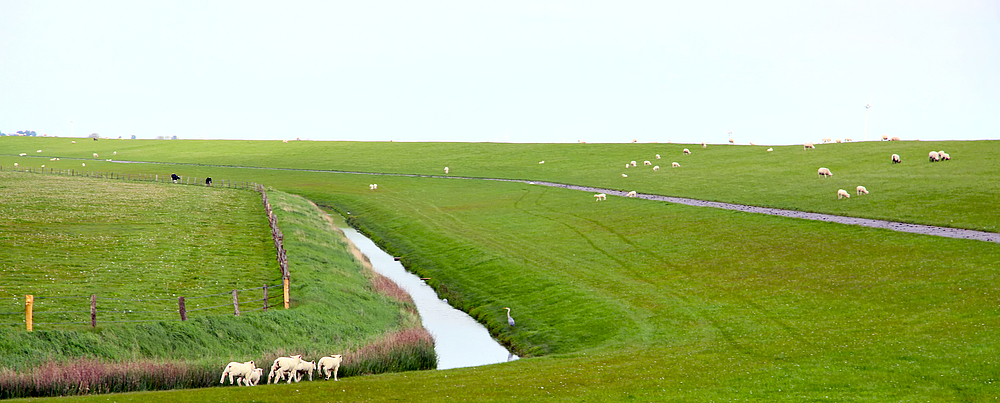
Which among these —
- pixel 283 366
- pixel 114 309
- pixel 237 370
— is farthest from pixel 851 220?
pixel 114 309

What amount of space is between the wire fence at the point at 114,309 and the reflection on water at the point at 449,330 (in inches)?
328

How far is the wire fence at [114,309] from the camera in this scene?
101 feet

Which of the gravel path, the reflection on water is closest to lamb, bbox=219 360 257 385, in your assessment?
the reflection on water

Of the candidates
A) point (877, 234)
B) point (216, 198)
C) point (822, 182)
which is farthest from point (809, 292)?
point (216, 198)

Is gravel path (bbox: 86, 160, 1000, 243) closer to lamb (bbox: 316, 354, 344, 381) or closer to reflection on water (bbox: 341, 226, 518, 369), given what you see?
reflection on water (bbox: 341, 226, 518, 369)

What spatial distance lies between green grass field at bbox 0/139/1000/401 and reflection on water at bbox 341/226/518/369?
3.21 ft

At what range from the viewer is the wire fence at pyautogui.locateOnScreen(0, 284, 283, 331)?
30875 mm

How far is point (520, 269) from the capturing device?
169 feet

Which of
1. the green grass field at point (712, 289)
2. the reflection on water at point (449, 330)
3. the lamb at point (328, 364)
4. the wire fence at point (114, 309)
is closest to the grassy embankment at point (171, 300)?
the wire fence at point (114, 309)

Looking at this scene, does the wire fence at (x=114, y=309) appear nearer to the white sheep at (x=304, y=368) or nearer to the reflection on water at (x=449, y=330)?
the white sheep at (x=304, y=368)

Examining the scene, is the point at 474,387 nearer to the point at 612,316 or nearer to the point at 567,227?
the point at 612,316

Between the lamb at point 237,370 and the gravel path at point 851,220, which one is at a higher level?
the gravel path at point 851,220

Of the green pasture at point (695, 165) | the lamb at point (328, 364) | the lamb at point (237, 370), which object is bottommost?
the lamb at point (328, 364)

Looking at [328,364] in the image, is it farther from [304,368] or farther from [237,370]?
[237,370]
